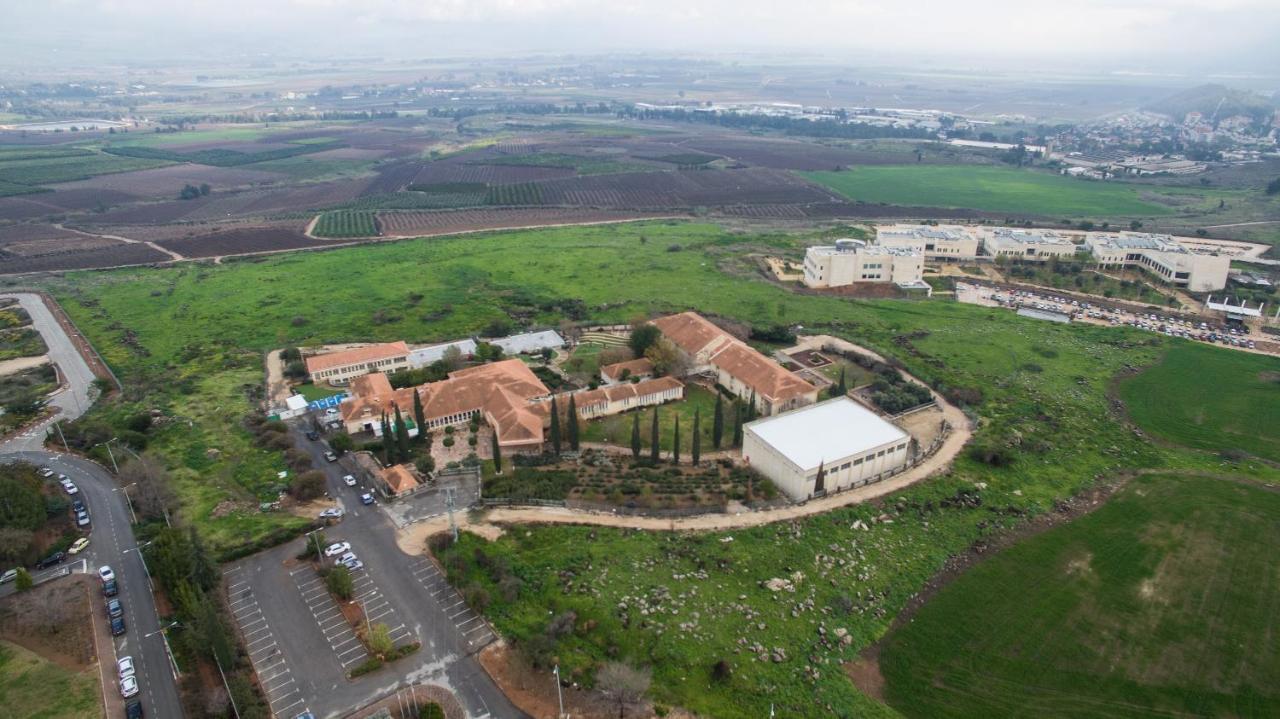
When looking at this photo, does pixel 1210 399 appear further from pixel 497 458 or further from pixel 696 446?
pixel 497 458

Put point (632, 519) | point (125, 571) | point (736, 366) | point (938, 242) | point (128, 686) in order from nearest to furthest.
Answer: point (128, 686) → point (125, 571) → point (632, 519) → point (736, 366) → point (938, 242)

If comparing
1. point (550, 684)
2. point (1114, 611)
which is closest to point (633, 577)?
point (550, 684)

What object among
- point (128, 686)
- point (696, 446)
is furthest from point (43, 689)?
point (696, 446)

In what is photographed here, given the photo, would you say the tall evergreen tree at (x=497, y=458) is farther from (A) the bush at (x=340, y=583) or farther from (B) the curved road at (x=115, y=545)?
(B) the curved road at (x=115, y=545)

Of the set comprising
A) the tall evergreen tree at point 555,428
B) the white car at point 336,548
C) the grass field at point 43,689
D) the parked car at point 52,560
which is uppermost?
the tall evergreen tree at point 555,428

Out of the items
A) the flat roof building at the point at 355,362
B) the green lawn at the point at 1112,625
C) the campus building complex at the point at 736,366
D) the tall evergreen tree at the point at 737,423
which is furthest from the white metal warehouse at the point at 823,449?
the flat roof building at the point at 355,362

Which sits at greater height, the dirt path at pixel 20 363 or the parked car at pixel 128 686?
the dirt path at pixel 20 363
